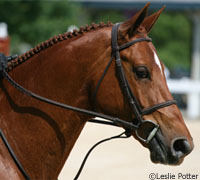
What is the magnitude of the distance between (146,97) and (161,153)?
1.20ft

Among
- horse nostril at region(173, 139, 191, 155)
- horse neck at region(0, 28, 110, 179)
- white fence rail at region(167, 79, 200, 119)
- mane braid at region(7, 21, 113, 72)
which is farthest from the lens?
white fence rail at region(167, 79, 200, 119)

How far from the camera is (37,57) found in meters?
2.99

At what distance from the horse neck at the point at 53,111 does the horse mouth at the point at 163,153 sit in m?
0.53

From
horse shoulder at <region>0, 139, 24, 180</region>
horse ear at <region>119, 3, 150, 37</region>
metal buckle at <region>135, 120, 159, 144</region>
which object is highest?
horse ear at <region>119, 3, 150, 37</region>

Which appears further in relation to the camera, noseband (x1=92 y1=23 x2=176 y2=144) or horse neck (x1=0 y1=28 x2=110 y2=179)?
horse neck (x1=0 y1=28 x2=110 y2=179)

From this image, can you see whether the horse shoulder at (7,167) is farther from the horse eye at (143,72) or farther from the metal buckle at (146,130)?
the horse eye at (143,72)

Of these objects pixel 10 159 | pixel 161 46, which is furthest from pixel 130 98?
pixel 161 46

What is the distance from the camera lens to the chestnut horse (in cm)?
269

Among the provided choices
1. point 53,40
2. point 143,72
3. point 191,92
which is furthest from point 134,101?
point 191,92

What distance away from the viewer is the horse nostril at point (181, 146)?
258cm

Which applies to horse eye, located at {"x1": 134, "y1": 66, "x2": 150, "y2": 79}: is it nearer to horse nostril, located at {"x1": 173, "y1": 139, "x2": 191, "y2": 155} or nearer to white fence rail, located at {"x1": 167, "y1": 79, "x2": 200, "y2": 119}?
horse nostril, located at {"x1": 173, "y1": 139, "x2": 191, "y2": 155}

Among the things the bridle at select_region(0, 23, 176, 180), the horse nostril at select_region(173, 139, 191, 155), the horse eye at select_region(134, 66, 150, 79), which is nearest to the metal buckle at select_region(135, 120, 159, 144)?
the bridle at select_region(0, 23, 176, 180)

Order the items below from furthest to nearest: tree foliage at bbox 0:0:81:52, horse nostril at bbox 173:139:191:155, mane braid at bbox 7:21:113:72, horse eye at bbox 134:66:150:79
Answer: tree foliage at bbox 0:0:81:52, mane braid at bbox 7:21:113:72, horse eye at bbox 134:66:150:79, horse nostril at bbox 173:139:191:155

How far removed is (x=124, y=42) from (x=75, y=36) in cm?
39
